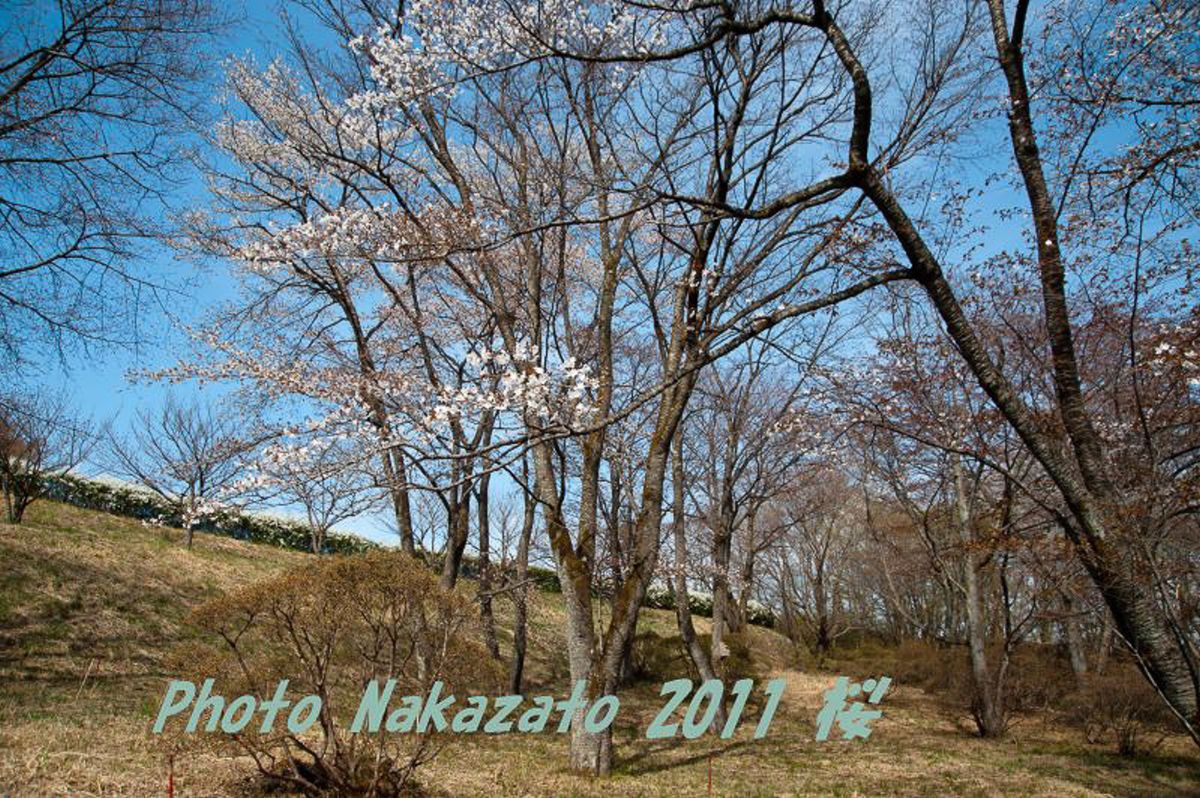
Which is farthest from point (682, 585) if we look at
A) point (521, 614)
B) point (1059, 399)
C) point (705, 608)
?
point (705, 608)

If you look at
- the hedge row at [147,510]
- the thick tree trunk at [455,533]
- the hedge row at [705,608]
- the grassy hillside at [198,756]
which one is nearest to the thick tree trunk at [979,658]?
the grassy hillside at [198,756]

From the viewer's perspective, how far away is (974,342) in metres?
3.98

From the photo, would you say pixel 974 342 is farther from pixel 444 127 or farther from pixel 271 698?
pixel 444 127

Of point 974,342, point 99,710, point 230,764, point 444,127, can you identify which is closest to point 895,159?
point 974,342

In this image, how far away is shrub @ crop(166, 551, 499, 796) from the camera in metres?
5.52

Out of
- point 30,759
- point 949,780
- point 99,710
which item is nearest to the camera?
point 30,759

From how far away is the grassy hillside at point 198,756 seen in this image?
19.5 feet

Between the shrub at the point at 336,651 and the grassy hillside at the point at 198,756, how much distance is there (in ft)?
1.72

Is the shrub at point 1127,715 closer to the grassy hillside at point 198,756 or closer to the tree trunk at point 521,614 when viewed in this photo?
the grassy hillside at point 198,756

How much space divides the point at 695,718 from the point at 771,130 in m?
9.75

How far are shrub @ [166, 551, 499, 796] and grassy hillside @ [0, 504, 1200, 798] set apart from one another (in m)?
0.52

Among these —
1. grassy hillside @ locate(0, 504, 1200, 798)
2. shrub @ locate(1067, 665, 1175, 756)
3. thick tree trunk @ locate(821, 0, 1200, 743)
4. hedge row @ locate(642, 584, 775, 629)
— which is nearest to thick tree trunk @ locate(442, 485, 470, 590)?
grassy hillside @ locate(0, 504, 1200, 798)

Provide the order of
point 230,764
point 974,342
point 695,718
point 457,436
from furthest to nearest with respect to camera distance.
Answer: point 695,718 → point 457,436 → point 230,764 → point 974,342

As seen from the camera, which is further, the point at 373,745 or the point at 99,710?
the point at 99,710
